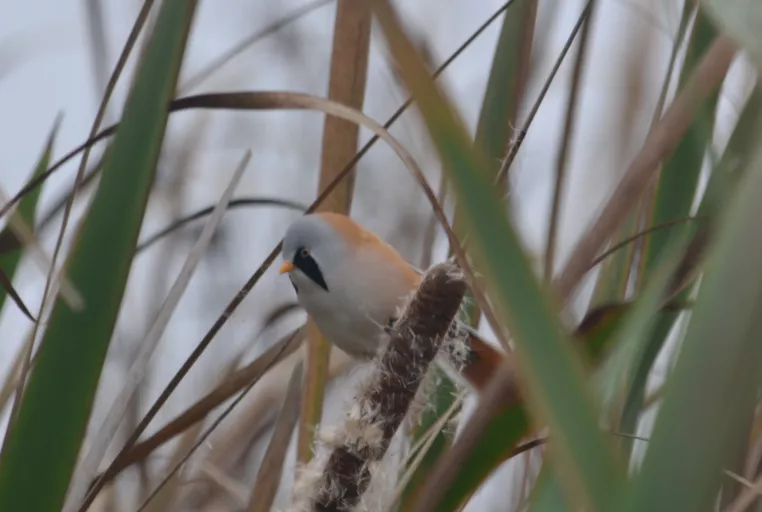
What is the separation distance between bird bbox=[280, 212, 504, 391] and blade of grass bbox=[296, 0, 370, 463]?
0.32 ft

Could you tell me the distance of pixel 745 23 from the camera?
0.24m

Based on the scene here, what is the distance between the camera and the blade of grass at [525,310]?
0.22 m

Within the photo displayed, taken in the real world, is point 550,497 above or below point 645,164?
below

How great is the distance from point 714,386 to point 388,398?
1.12 ft

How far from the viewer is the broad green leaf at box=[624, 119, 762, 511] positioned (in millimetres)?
199

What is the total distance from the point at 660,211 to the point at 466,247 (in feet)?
0.55

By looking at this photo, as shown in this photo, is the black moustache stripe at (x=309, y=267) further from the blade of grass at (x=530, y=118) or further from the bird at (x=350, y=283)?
the blade of grass at (x=530, y=118)

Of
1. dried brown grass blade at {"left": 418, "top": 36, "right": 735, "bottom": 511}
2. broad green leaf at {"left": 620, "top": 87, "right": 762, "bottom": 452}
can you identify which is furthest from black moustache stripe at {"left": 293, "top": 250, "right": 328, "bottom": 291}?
dried brown grass blade at {"left": 418, "top": 36, "right": 735, "bottom": 511}

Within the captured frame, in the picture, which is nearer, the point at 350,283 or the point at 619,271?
the point at 619,271

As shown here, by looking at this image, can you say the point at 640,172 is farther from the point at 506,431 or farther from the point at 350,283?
the point at 350,283

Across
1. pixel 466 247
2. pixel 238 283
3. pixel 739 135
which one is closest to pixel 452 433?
pixel 466 247

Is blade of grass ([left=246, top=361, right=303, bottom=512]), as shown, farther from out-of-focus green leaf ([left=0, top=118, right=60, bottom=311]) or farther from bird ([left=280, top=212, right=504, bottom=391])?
out-of-focus green leaf ([left=0, top=118, right=60, bottom=311])

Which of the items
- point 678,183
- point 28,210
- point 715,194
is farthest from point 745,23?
point 28,210

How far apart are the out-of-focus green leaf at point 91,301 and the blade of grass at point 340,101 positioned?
0.30 meters
